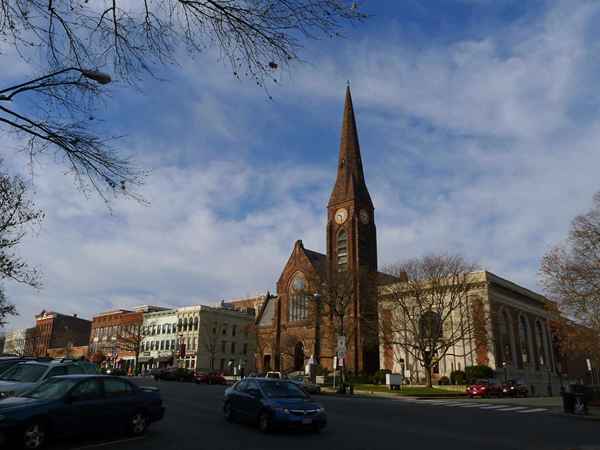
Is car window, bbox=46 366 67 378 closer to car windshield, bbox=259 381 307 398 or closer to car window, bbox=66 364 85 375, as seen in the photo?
car window, bbox=66 364 85 375

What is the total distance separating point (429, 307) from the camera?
43.2 metres

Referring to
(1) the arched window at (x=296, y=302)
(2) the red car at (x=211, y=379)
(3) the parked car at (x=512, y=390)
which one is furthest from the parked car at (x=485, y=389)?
(1) the arched window at (x=296, y=302)

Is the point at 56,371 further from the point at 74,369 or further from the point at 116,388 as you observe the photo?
the point at 116,388

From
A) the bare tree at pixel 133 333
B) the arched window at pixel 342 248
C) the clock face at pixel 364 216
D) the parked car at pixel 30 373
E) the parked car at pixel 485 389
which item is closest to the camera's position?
the parked car at pixel 30 373

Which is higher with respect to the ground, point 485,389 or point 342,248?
point 342,248

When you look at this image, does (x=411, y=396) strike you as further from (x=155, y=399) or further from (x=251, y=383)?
(x=155, y=399)

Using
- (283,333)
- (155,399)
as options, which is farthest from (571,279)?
(283,333)

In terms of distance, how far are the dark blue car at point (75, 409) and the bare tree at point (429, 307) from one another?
3523cm

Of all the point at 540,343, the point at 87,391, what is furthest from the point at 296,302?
the point at 87,391

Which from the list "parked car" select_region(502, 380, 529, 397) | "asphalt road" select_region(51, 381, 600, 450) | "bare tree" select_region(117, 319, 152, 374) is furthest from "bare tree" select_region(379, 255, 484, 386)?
"bare tree" select_region(117, 319, 152, 374)

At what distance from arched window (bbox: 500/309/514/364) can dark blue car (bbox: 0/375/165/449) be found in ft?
153

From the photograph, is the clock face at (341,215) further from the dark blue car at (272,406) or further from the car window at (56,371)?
the car window at (56,371)

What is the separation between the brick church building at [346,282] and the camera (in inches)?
2040

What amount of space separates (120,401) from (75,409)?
120cm
